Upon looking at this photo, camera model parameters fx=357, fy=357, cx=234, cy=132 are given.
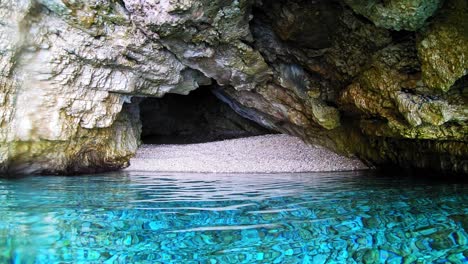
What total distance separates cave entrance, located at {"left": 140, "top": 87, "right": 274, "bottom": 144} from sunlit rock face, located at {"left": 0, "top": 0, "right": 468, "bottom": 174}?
7347 mm

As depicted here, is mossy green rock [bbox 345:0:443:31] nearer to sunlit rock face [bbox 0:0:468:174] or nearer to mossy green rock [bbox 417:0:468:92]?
sunlit rock face [bbox 0:0:468:174]

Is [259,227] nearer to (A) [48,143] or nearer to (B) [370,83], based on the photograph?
(B) [370,83]

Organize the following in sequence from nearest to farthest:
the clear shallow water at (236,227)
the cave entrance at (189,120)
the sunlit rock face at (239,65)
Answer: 1. the clear shallow water at (236,227)
2. the sunlit rock face at (239,65)
3. the cave entrance at (189,120)

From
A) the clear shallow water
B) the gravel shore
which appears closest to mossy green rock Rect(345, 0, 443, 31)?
the clear shallow water

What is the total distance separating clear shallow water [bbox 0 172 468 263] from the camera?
3.38 m

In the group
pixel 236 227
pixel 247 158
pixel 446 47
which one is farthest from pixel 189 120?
pixel 236 227

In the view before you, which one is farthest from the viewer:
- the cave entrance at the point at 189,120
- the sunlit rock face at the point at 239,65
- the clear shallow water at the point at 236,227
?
the cave entrance at the point at 189,120

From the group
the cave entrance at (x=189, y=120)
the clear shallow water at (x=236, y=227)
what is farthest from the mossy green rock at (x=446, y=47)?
the cave entrance at (x=189, y=120)

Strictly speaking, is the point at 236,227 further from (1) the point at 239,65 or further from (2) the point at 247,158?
(2) the point at 247,158

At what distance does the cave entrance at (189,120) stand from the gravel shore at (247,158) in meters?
3.36

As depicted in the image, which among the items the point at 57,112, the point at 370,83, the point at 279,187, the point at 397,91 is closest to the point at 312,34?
the point at 370,83

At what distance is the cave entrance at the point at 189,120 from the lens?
19.3m

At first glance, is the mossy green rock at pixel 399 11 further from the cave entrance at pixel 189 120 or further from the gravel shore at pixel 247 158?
the cave entrance at pixel 189 120

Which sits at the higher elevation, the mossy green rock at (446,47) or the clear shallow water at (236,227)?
the mossy green rock at (446,47)
